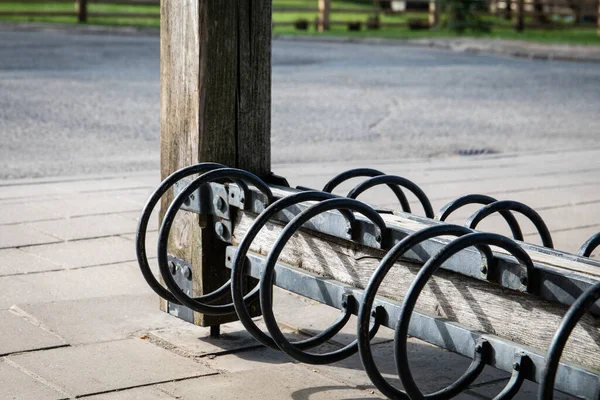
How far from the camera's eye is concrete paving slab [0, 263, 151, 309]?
404cm

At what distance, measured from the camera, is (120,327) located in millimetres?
3713

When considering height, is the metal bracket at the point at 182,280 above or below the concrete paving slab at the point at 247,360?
above

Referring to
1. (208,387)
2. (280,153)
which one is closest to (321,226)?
(208,387)

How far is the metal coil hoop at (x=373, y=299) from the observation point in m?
2.48

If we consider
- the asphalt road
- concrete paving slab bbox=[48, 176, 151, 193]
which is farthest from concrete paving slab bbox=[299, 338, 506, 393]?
the asphalt road

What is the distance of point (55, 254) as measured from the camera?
186 inches

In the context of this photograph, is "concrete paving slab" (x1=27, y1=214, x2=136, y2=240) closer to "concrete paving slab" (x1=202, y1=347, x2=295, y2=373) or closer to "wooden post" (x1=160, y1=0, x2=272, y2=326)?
"wooden post" (x1=160, y1=0, x2=272, y2=326)

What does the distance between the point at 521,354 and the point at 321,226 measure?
840 millimetres

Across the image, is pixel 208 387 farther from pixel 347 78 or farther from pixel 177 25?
pixel 347 78

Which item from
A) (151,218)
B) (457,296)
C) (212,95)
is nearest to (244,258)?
(457,296)

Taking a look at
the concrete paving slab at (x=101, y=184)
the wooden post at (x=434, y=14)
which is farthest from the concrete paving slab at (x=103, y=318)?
the wooden post at (x=434, y=14)

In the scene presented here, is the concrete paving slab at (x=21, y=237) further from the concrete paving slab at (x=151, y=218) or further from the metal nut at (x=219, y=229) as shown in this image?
the metal nut at (x=219, y=229)

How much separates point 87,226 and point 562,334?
3.63 meters

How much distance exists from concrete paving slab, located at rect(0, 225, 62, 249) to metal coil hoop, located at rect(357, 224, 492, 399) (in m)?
2.79
